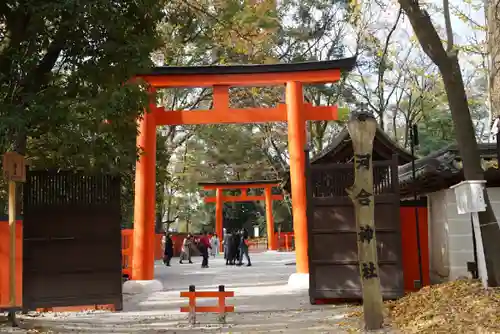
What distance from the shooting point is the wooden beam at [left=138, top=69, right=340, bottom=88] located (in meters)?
13.5

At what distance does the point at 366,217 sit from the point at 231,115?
7073 millimetres

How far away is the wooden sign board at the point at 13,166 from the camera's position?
7.84 meters

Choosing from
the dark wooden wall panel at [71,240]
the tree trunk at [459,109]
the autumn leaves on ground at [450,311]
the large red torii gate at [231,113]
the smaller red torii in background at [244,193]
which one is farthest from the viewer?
the smaller red torii in background at [244,193]

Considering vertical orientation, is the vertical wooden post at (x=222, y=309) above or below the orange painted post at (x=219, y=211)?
below

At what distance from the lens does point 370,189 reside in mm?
6879

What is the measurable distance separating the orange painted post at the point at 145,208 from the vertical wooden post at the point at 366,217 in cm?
695

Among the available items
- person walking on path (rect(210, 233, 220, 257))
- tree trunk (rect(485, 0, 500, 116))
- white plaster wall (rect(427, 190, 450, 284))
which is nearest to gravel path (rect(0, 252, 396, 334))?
white plaster wall (rect(427, 190, 450, 284))

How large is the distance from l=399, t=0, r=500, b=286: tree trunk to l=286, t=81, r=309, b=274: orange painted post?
19.3 ft

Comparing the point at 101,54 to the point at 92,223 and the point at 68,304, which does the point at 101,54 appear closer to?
the point at 92,223

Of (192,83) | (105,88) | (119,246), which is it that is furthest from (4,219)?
(192,83)

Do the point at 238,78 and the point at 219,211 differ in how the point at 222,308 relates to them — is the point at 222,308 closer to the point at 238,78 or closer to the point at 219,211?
the point at 238,78

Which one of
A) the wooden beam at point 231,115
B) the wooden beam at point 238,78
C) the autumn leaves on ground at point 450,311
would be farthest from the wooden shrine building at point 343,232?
the wooden beam at point 238,78

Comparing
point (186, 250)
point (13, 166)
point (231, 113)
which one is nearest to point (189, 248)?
point (186, 250)

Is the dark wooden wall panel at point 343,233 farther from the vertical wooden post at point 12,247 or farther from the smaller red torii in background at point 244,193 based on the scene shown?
the smaller red torii in background at point 244,193
